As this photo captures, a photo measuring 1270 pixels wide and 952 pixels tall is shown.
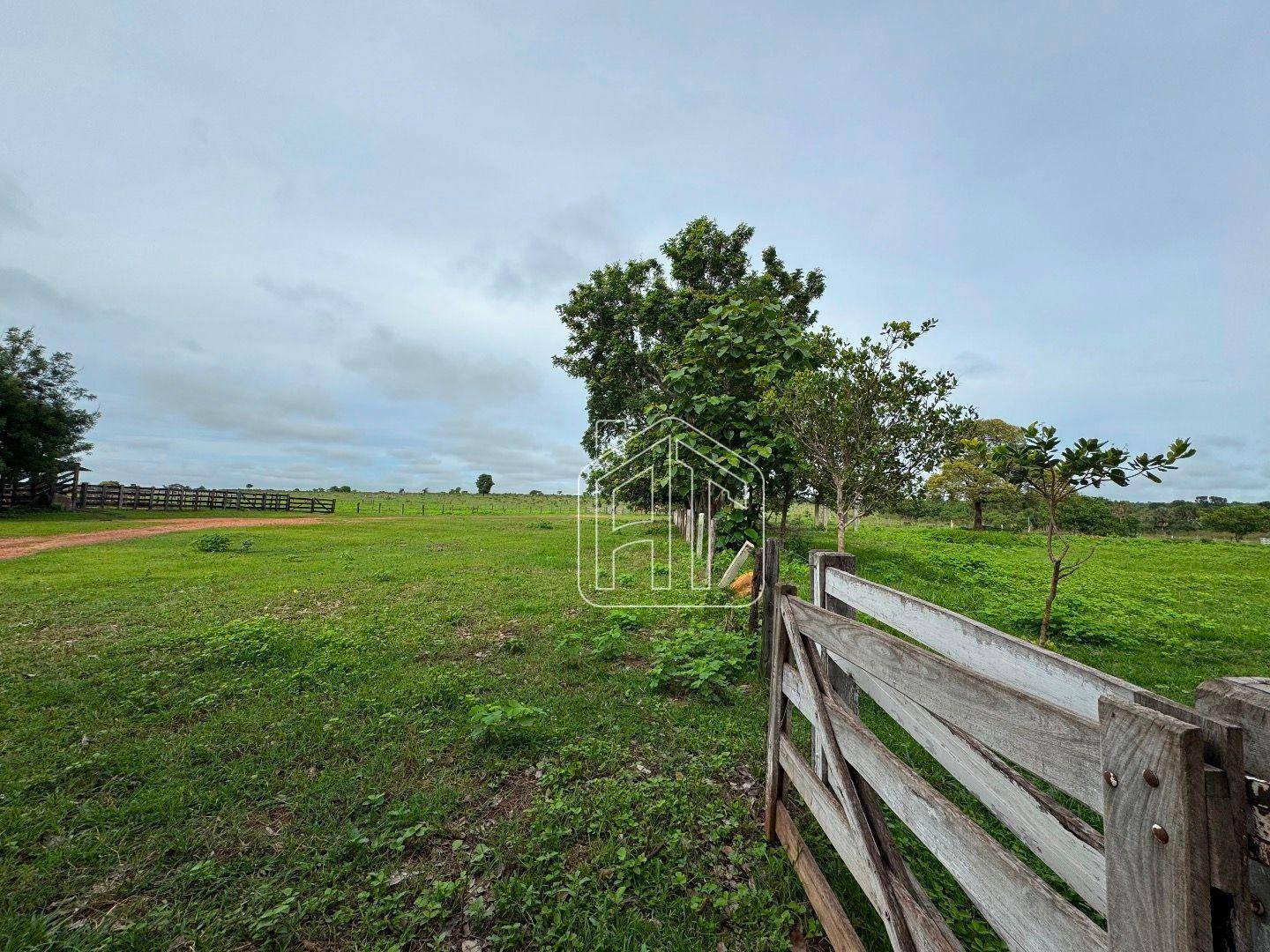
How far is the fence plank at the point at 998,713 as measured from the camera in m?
1.26

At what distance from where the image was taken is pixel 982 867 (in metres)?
1.67

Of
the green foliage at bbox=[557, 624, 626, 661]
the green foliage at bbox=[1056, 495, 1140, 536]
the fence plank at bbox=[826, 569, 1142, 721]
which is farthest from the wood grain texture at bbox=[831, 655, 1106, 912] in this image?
the green foliage at bbox=[1056, 495, 1140, 536]

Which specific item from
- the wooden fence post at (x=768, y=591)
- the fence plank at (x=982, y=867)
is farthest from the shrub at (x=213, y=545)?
the fence plank at (x=982, y=867)

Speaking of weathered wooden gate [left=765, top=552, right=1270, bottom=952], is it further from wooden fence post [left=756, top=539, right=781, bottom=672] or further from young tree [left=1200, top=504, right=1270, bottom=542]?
young tree [left=1200, top=504, right=1270, bottom=542]

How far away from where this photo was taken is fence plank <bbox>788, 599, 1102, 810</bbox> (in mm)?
1257

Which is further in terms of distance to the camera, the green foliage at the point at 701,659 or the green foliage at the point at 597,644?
the green foliage at the point at 597,644

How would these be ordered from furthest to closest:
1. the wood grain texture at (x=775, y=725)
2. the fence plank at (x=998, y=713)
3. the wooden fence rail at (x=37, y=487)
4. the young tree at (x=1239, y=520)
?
the young tree at (x=1239, y=520)
the wooden fence rail at (x=37, y=487)
the wood grain texture at (x=775, y=725)
the fence plank at (x=998, y=713)

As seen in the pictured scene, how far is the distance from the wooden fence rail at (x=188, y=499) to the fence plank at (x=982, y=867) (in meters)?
49.8

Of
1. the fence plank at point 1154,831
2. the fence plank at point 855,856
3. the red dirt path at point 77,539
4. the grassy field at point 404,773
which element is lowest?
the grassy field at point 404,773

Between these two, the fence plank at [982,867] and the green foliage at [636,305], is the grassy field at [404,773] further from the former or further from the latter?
the green foliage at [636,305]

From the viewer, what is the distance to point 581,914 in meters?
2.92

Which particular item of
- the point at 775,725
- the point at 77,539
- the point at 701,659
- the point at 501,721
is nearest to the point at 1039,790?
the point at 775,725

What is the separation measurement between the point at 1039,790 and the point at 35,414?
46.0 metres

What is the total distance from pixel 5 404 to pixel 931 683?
44.9 metres
